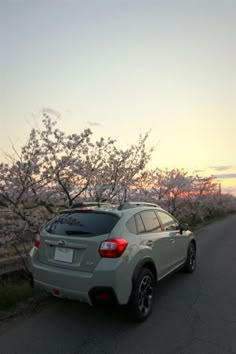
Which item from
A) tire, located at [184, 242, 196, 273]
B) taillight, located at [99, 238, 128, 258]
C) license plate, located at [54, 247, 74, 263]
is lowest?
tire, located at [184, 242, 196, 273]

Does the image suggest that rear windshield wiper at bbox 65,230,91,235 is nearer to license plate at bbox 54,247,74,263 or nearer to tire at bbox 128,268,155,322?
license plate at bbox 54,247,74,263

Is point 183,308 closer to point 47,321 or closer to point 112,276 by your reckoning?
point 112,276

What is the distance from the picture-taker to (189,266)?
6605 millimetres

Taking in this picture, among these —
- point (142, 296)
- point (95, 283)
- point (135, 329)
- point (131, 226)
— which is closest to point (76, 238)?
point (95, 283)

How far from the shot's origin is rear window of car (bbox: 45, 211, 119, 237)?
3973 millimetres

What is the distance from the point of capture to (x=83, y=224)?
4.12 meters

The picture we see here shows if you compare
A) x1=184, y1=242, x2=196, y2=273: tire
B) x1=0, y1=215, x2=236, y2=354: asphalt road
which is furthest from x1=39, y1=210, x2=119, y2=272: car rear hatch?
x1=184, y1=242, x2=196, y2=273: tire

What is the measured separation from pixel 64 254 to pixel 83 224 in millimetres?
485

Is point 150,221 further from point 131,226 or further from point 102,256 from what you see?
point 102,256

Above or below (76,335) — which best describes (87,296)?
above

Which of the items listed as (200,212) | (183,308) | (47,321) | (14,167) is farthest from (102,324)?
(200,212)

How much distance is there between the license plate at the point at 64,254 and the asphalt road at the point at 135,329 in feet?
2.95

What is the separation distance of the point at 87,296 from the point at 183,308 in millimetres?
1807

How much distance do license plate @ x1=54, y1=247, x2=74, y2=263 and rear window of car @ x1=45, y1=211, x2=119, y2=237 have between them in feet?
0.73
